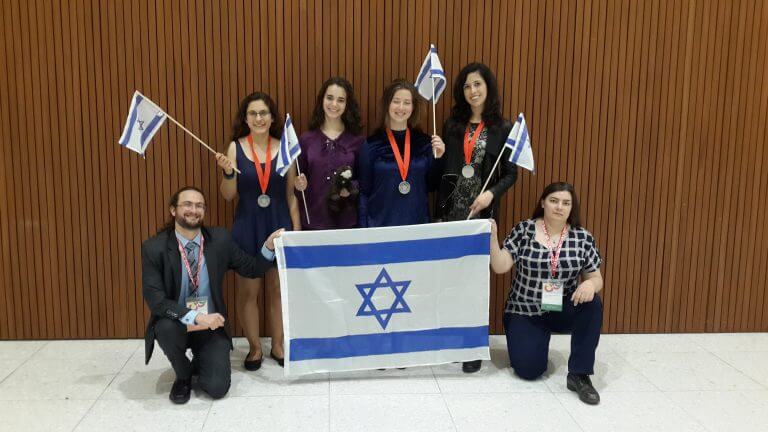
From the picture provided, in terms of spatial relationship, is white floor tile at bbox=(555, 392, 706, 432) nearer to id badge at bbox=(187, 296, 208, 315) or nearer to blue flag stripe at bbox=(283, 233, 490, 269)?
blue flag stripe at bbox=(283, 233, 490, 269)

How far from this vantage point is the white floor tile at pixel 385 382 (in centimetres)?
350

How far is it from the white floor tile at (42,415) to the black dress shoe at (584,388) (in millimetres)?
2578

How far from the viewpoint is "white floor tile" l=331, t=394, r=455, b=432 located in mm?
3111

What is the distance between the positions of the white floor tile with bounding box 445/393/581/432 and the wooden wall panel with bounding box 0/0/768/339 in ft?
3.59

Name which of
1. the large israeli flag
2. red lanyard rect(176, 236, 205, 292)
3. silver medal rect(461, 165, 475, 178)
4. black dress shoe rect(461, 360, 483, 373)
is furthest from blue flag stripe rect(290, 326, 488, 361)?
silver medal rect(461, 165, 475, 178)

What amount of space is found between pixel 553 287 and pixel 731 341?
1764 mm

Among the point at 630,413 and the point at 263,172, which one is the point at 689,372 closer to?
the point at 630,413

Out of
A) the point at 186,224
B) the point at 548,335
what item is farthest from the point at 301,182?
the point at 548,335

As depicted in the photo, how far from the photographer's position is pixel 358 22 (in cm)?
412

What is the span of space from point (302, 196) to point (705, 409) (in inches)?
98.3

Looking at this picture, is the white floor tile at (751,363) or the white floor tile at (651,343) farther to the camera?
the white floor tile at (651,343)

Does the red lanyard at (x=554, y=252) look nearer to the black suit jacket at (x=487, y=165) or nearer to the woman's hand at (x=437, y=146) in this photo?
the black suit jacket at (x=487, y=165)

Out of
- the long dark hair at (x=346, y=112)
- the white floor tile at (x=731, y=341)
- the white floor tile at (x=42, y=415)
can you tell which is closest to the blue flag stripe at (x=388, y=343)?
the white floor tile at (x=42, y=415)

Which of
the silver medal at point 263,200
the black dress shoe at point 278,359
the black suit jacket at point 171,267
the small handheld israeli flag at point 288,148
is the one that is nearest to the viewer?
the black suit jacket at point 171,267
